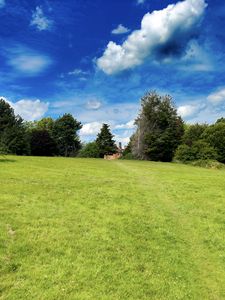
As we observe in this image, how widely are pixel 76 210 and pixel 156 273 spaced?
214 inches

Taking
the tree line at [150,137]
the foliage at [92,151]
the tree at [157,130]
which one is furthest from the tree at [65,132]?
the tree at [157,130]

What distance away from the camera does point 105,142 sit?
8975 cm

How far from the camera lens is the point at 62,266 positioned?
8641 millimetres

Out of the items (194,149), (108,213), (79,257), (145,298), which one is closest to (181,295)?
(145,298)

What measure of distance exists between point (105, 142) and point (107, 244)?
261 feet

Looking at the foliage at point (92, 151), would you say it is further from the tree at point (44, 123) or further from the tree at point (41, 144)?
the tree at point (44, 123)

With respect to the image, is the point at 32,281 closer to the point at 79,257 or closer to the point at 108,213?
the point at 79,257

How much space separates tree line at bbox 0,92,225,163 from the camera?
53.9 metres

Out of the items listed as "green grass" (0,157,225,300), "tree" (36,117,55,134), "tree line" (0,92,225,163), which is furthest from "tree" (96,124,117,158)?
"green grass" (0,157,225,300)

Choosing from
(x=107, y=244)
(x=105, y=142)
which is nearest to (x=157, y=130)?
(x=105, y=142)

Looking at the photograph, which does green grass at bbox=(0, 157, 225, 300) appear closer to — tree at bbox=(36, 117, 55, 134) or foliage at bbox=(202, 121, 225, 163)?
foliage at bbox=(202, 121, 225, 163)

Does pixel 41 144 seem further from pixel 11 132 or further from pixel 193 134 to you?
pixel 193 134

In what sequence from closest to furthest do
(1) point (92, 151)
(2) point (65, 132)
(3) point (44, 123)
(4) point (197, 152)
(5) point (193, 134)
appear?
1. (4) point (197, 152)
2. (5) point (193, 134)
3. (1) point (92, 151)
4. (2) point (65, 132)
5. (3) point (44, 123)

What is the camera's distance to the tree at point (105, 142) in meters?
89.3
